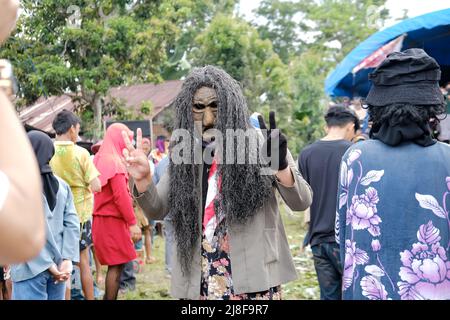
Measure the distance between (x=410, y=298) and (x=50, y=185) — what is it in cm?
262

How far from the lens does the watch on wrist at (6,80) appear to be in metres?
1.02

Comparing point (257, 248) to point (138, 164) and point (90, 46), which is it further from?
point (90, 46)

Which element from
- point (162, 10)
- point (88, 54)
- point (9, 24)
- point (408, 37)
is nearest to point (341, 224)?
point (9, 24)

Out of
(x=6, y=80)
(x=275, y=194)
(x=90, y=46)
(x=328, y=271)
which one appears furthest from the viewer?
(x=90, y=46)

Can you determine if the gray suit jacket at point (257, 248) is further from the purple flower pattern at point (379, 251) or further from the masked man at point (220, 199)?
the purple flower pattern at point (379, 251)

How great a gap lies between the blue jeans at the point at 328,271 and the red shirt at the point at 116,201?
6.50ft

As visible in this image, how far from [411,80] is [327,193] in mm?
2323

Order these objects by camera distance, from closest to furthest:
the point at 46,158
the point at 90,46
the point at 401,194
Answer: the point at 401,194
the point at 46,158
the point at 90,46

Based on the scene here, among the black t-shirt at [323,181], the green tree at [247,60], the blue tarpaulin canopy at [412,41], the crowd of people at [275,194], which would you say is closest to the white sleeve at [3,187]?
the crowd of people at [275,194]

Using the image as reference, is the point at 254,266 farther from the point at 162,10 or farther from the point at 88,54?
the point at 162,10

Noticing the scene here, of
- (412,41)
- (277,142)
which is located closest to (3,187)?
(277,142)

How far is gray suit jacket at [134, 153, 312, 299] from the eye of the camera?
9.00ft

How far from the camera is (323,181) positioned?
4754 millimetres

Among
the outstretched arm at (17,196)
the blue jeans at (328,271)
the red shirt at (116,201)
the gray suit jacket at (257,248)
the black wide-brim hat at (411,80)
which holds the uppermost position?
the black wide-brim hat at (411,80)
